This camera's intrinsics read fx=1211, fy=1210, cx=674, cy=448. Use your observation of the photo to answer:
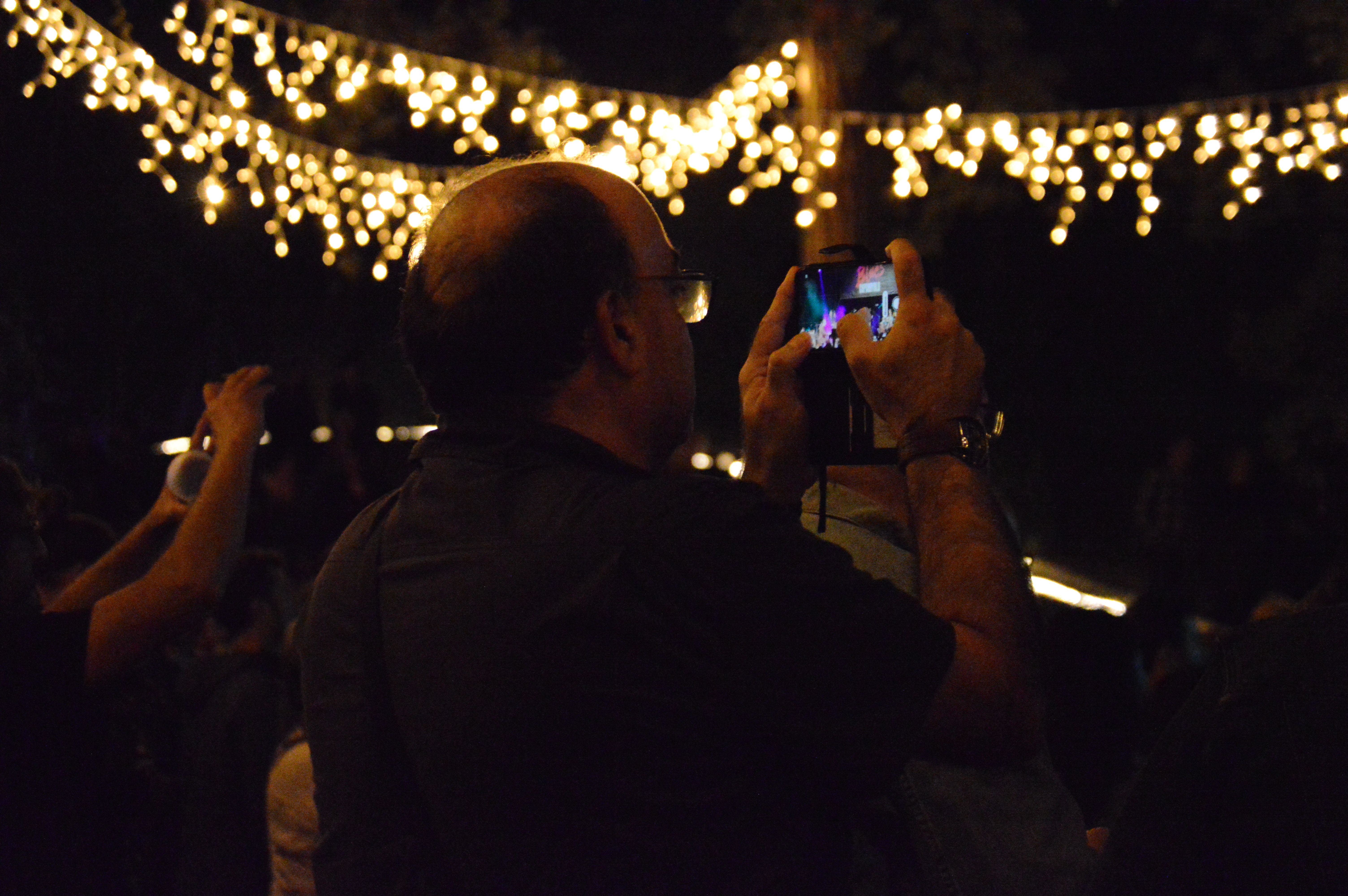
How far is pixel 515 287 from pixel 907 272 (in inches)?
18.6

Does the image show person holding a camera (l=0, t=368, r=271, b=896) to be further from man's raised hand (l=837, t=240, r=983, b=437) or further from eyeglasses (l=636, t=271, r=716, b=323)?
man's raised hand (l=837, t=240, r=983, b=437)

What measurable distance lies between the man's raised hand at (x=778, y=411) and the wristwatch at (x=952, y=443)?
240 millimetres

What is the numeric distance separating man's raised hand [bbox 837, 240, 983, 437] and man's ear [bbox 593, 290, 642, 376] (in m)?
0.28

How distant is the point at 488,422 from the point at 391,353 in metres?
9.52

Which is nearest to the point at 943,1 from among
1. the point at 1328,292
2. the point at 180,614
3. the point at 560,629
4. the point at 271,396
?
the point at 1328,292

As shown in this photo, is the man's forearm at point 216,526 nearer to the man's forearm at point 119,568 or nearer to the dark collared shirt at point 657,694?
the man's forearm at point 119,568

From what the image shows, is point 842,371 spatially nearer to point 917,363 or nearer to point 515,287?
point 917,363

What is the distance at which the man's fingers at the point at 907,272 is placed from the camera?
1396 mm

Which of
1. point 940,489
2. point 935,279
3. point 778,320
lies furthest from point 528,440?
point 935,279

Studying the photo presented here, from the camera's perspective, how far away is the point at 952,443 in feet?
4.28

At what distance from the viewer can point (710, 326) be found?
11648 mm

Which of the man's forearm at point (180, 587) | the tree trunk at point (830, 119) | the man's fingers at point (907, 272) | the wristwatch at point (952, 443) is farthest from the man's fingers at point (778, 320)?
the tree trunk at point (830, 119)

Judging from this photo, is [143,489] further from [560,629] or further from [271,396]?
[560,629]

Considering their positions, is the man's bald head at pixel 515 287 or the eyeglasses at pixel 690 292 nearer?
the man's bald head at pixel 515 287
